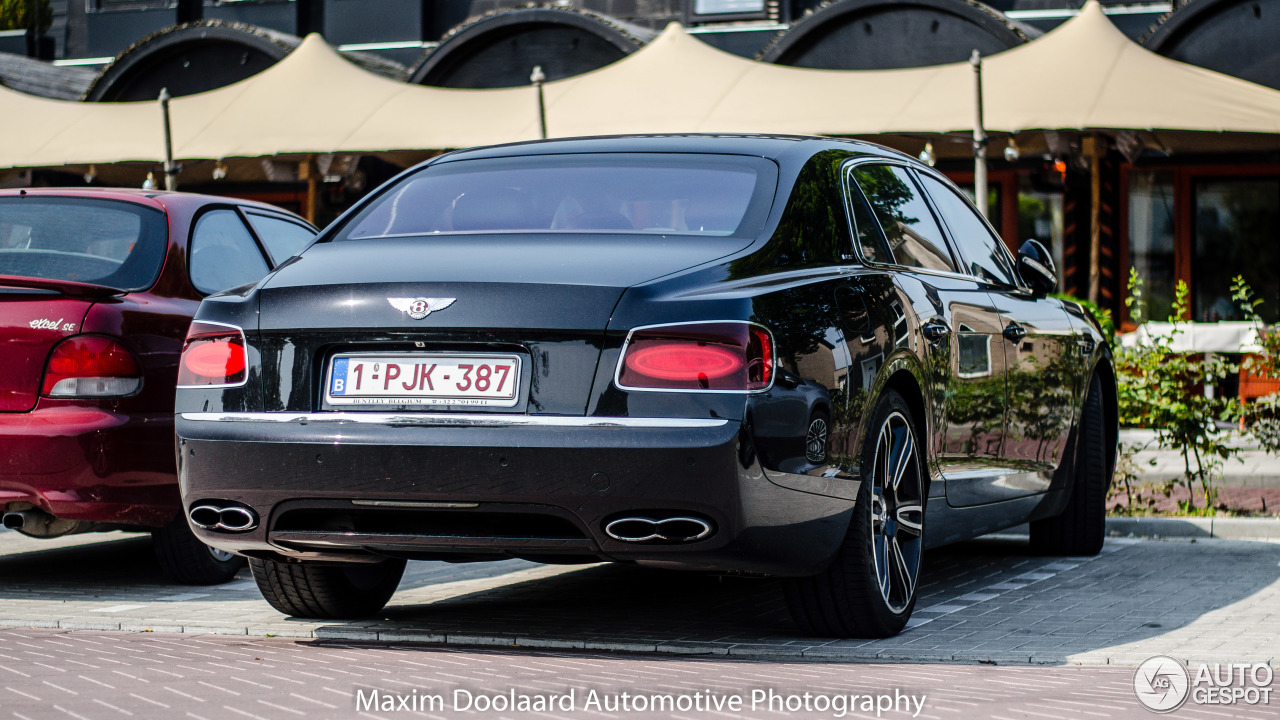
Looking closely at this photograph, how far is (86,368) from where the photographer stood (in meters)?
6.46

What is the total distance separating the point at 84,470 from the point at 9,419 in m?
0.35

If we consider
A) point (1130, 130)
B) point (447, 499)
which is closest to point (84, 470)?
point (447, 499)

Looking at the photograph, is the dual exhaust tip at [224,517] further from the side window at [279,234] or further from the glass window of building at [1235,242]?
the glass window of building at [1235,242]

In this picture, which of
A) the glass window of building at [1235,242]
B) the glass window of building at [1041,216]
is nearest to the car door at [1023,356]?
the glass window of building at [1235,242]

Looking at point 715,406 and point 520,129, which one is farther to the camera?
point 520,129

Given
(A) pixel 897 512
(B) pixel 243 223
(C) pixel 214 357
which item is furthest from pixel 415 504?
(B) pixel 243 223

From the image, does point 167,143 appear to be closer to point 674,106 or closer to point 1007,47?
point 674,106

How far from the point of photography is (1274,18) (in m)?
19.5

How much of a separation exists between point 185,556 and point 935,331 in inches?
126

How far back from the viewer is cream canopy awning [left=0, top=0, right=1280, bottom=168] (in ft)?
53.1

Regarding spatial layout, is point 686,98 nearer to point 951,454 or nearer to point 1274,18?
point 1274,18

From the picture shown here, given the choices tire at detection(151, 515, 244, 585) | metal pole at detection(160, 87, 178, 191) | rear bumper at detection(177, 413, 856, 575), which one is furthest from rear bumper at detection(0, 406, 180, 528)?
metal pole at detection(160, 87, 178, 191)

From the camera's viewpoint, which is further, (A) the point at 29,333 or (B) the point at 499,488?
(A) the point at 29,333

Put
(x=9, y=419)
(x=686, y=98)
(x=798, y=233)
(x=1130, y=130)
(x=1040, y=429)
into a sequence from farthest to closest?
1. (x=686, y=98)
2. (x=1130, y=130)
3. (x=1040, y=429)
4. (x=9, y=419)
5. (x=798, y=233)
